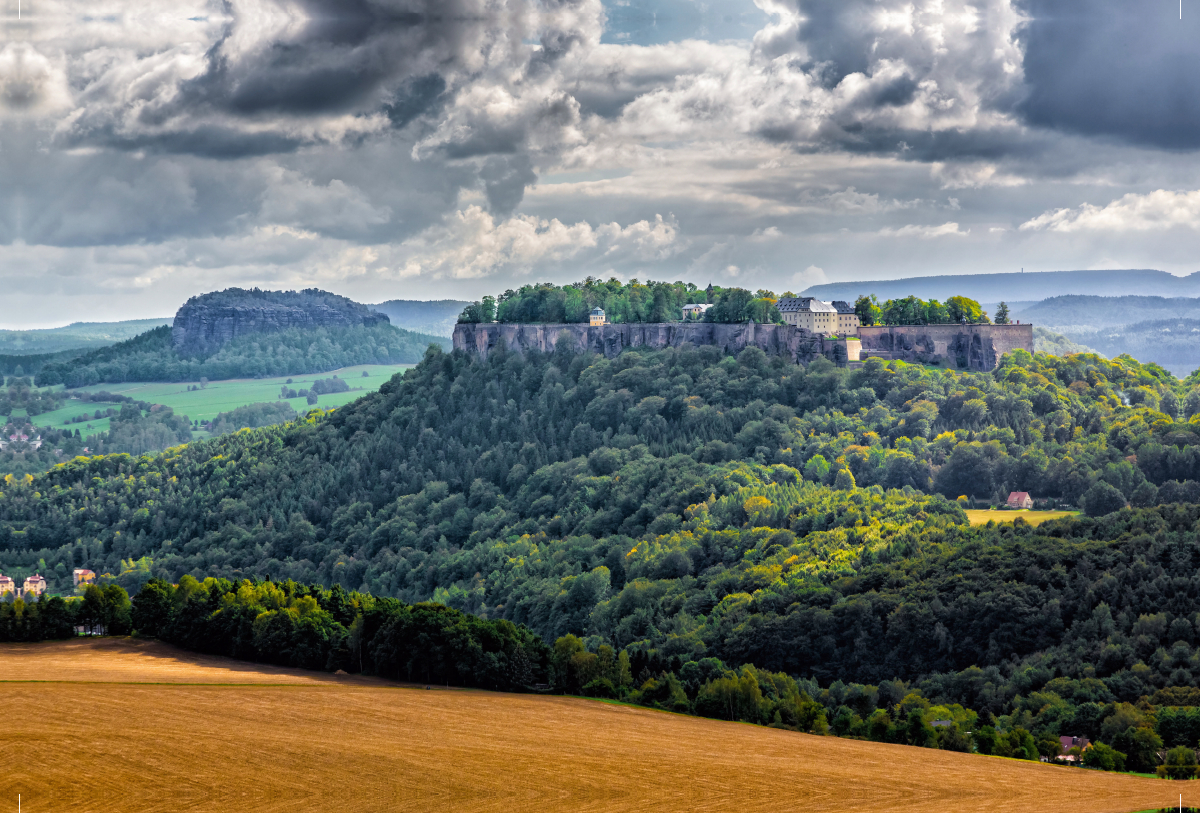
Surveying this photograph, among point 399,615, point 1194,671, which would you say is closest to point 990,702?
point 1194,671

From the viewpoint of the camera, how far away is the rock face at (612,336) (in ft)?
401

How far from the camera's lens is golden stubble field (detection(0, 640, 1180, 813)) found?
128 ft

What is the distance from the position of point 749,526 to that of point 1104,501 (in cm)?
2607

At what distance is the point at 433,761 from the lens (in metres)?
42.8

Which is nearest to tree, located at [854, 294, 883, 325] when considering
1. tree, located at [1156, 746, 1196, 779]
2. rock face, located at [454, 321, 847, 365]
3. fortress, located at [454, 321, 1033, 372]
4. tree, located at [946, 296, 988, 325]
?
fortress, located at [454, 321, 1033, 372]

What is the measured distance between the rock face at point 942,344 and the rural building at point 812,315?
296 cm

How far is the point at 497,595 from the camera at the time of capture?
299 ft

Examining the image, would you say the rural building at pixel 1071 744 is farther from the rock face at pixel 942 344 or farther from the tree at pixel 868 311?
the tree at pixel 868 311

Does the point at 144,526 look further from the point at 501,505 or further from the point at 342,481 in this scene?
the point at 501,505

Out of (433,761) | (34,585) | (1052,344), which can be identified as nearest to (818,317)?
(1052,344)

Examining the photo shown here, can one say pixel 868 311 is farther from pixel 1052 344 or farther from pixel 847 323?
pixel 1052 344

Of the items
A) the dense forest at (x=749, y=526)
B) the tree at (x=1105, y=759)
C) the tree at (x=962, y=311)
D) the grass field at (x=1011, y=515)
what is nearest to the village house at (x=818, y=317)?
the dense forest at (x=749, y=526)

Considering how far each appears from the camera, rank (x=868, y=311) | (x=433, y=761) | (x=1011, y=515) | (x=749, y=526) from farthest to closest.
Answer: (x=868, y=311) → (x=1011, y=515) → (x=749, y=526) → (x=433, y=761)

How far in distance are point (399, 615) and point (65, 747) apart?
2056cm
